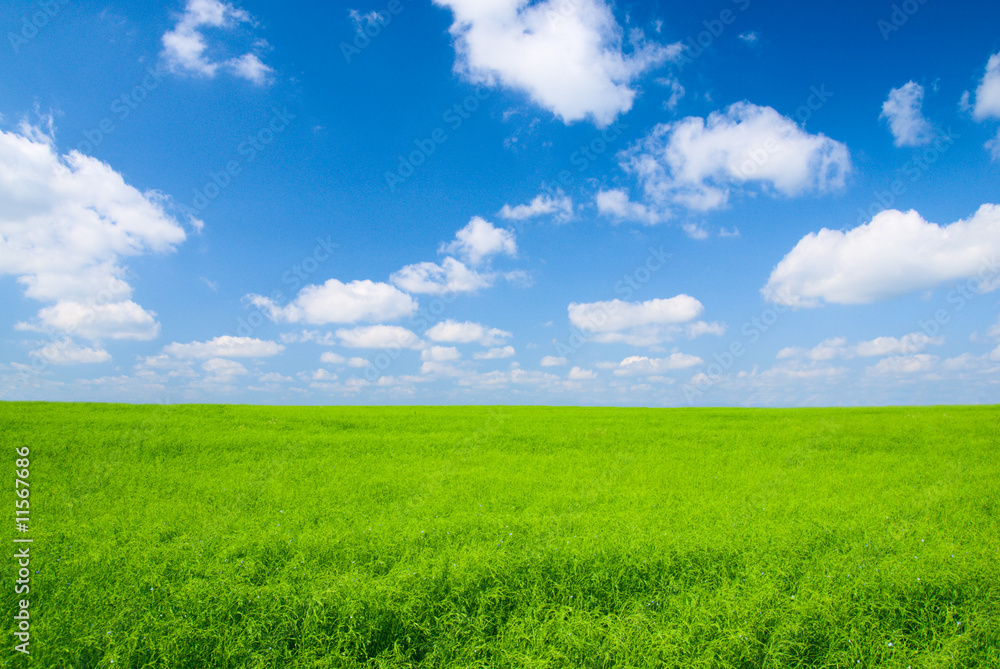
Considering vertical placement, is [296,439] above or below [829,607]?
above

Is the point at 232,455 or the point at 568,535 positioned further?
the point at 232,455

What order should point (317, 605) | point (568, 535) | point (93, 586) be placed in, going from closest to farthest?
1. point (317, 605)
2. point (93, 586)
3. point (568, 535)

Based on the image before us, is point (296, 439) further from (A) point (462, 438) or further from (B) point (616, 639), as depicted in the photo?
(B) point (616, 639)

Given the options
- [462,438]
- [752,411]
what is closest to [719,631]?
[462,438]

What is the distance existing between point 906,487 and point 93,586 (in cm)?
1820

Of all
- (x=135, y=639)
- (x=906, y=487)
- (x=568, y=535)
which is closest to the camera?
(x=135, y=639)

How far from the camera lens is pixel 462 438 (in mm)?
19625

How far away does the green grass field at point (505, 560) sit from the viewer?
20.2 feet

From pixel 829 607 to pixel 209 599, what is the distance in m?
8.93

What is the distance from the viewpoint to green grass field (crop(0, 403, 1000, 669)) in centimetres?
617

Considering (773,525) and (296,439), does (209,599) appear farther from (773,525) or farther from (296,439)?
(296,439)

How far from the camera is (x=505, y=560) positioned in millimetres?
7801

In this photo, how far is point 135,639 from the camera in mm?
6008
